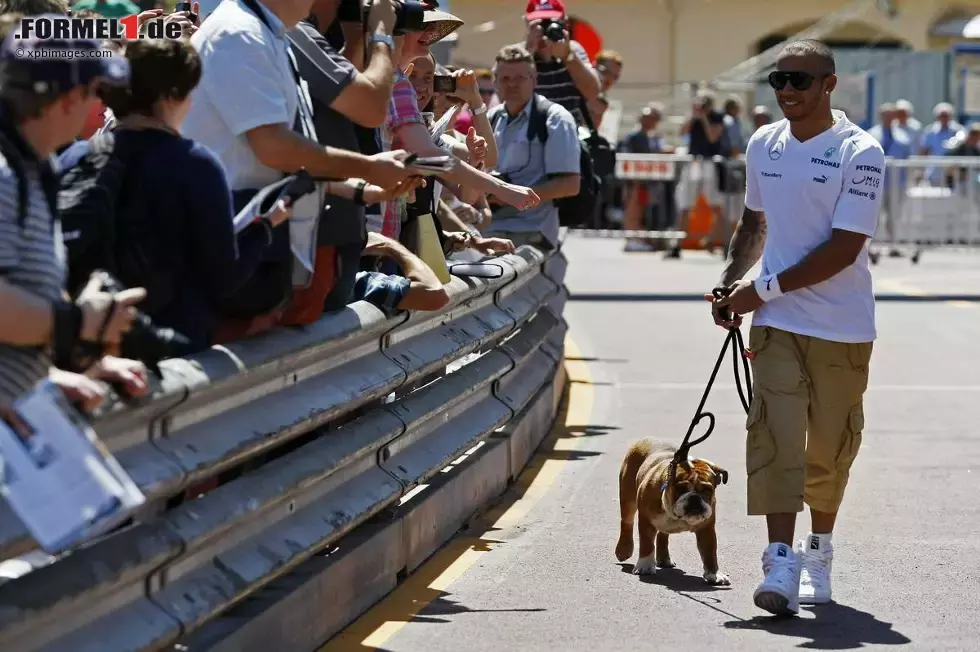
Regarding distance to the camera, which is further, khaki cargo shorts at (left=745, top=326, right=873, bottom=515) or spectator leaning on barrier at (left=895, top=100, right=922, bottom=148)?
spectator leaning on barrier at (left=895, top=100, right=922, bottom=148)

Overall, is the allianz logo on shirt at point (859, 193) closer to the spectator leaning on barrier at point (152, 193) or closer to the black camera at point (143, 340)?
the spectator leaning on barrier at point (152, 193)

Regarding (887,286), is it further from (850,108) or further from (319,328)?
(319,328)

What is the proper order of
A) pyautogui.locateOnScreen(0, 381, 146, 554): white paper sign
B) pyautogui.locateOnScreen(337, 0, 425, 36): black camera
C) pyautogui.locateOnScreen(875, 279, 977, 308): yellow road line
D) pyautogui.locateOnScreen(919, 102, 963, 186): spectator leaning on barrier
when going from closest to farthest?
pyautogui.locateOnScreen(0, 381, 146, 554): white paper sign → pyautogui.locateOnScreen(337, 0, 425, 36): black camera → pyautogui.locateOnScreen(875, 279, 977, 308): yellow road line → pyautogui.locateOnScreen(919, 102, 963, 186): spectator leaning on barrier

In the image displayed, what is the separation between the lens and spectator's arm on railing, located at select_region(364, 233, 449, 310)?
7500 mm

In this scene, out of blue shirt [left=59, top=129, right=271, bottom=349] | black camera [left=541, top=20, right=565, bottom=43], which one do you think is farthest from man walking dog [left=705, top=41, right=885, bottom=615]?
black camera [left=541, top=20, right=565, bottom=43]

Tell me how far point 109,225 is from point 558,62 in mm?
9003

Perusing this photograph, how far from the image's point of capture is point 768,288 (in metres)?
7.31

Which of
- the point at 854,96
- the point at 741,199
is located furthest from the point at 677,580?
the point at 854,96

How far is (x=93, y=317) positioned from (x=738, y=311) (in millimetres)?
3611

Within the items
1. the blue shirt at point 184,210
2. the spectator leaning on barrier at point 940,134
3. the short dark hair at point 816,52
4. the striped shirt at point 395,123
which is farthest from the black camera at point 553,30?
the spectator leaning on barrier at point 940,134

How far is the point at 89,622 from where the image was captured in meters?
4.62

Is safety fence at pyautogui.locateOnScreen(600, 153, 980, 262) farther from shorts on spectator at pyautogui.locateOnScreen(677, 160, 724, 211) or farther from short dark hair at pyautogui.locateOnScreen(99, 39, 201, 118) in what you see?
short dark hair at pyautogui.locateOnScreen(99, 39, 201, 118)

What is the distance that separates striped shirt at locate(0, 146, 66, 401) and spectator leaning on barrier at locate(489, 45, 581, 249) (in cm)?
774

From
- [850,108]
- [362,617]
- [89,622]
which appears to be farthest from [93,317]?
[850,108]
